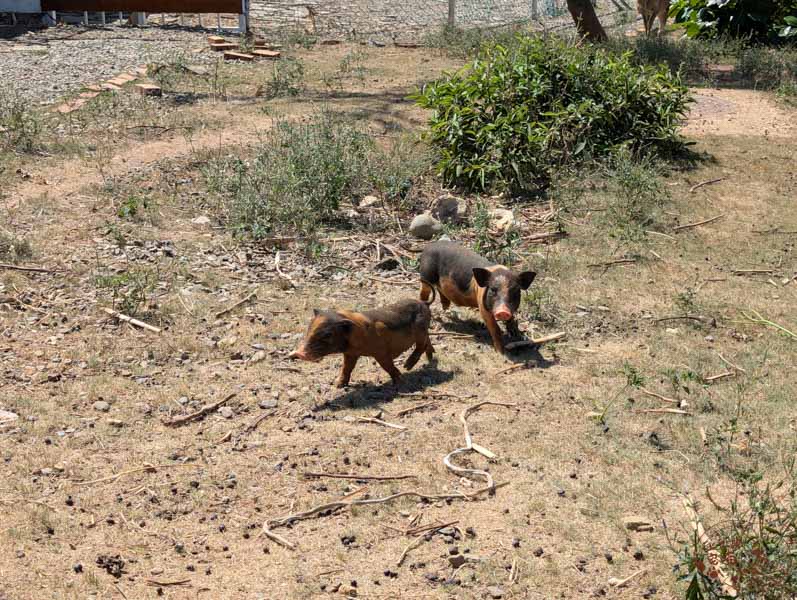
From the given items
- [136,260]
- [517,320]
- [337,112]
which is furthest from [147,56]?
[517,320]

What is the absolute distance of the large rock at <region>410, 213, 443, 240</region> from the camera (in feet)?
28.9

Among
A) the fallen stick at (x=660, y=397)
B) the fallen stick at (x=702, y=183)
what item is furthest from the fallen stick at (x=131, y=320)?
the fallen stick at (x=702, y=183)

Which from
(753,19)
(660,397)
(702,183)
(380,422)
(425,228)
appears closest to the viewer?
(380,422)

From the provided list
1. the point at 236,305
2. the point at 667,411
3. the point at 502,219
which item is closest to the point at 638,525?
the point at 667,411

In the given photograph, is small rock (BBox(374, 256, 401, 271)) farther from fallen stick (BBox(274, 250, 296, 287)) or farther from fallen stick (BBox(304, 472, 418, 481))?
fallen stick (BBox(304, 472, 418, 481))

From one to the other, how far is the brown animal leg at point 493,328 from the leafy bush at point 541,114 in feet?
11.1

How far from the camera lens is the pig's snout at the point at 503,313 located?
20.8 feet

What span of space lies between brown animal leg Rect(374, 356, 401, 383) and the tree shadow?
0.06 m

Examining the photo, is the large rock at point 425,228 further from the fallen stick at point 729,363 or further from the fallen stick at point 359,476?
the fallen stick at point 359,476

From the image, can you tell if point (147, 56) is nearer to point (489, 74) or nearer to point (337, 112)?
point (337, 112)

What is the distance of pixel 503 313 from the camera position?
633 centimetres

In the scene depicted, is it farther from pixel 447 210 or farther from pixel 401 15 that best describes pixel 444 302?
pixel 401 15

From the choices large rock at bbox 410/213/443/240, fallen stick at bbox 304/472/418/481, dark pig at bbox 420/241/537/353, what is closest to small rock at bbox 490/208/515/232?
large rock at bbox 410/213/443/240

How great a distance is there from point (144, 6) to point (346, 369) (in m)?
14.2
